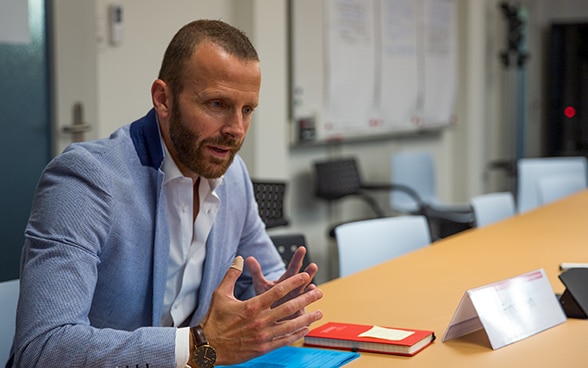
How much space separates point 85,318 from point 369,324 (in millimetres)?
730

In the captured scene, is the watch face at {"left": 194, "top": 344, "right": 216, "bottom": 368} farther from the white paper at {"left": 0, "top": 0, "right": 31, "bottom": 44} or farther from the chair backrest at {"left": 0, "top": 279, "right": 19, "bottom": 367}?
the white paper at {"left": 0, "top": 0, "right": 31, "bottom": 44}

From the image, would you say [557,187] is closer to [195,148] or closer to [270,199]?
[270,199]

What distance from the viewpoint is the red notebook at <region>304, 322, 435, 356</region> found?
1.81 m

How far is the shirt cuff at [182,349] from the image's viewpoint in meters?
1.57

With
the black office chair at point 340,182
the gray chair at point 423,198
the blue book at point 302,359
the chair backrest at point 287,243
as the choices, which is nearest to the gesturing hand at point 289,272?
the blue book at point 302,359

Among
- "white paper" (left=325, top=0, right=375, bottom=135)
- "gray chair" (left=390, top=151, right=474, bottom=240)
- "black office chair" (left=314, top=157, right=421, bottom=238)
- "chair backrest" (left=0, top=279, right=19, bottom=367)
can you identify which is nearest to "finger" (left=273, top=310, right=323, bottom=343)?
"chair backrest" (left=0, top=279, right=19, bottom=367)

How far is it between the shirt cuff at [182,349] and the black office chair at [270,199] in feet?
6.25

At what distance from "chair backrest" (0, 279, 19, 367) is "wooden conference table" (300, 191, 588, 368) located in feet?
2.38

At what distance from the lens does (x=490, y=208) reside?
4.26 metres

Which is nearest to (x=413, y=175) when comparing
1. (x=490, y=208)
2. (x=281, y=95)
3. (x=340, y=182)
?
(x=340, y=182)

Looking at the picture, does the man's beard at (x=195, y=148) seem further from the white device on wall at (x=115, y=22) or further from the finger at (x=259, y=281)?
the white device on wall at (x=115, y=22)

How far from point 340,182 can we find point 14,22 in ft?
9.27

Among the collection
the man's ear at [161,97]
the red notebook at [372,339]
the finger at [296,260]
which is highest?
the man's ear at [161,97]

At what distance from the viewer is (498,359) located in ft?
5.76
